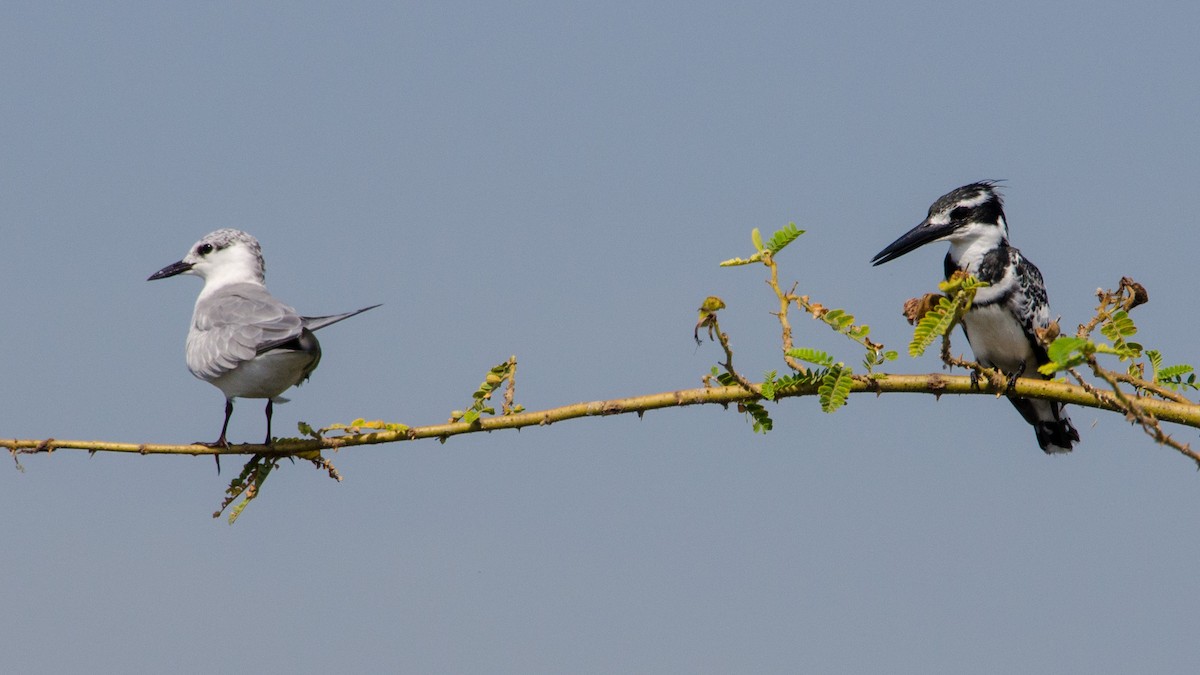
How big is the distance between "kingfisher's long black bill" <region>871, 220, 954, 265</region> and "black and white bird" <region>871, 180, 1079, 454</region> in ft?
0.21

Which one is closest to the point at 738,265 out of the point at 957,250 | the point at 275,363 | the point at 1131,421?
the point at 1131,421

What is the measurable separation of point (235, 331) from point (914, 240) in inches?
139

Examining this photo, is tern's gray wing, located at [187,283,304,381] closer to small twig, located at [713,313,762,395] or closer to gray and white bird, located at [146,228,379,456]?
gray and white bird, located at [146,228,379,456]

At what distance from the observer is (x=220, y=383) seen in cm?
654

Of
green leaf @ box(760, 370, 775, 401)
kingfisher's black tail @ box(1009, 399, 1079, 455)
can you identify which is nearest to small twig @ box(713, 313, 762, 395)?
green leaf @ box(760, 370, 775, 401)

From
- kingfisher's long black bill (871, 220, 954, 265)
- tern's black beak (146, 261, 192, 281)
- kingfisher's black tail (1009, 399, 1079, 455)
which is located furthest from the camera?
tern's black beak (146, 261, 192, 281)

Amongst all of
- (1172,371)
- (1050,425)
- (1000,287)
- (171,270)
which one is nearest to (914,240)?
(1000,287)

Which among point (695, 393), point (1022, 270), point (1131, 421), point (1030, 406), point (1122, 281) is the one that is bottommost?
point (1131, 421)

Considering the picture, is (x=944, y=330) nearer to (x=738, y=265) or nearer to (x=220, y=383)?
(x=738, y=265)

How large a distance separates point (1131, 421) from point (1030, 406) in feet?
A: 14.4

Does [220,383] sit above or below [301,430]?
above

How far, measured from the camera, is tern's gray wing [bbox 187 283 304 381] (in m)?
6.15

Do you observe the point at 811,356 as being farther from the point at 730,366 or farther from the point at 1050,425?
the point at 1050,425

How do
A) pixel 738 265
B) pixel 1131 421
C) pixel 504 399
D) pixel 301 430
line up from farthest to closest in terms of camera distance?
pixel 301 430 < pixel 504 399 < pixel 738 265 < pixel 1131 421
